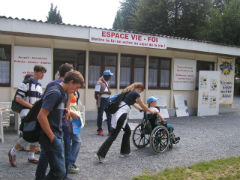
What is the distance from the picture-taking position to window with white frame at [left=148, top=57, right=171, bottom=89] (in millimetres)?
11500

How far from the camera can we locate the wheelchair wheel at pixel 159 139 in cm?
565

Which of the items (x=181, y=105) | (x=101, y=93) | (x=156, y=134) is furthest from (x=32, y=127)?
(x=181, y=105)

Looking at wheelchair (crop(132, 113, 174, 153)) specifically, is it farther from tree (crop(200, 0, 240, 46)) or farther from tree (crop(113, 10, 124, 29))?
tree (crop(113, 10, 124, 29))

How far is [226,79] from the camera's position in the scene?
13.5 meters

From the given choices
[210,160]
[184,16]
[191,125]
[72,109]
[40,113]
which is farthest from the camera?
[184,16]

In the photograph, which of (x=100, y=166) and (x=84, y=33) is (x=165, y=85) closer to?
(x=84, y=33)

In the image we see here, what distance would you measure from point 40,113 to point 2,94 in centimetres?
663

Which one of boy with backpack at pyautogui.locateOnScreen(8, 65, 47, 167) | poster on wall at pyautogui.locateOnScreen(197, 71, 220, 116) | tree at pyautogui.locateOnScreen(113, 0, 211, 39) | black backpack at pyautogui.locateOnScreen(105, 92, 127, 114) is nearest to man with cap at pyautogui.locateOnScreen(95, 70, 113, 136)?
black backpack at pyautogui.locateOnScreen(105, 92, 127, 114)

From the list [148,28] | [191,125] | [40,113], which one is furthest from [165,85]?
[148,28]

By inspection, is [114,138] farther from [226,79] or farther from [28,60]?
[226,79]

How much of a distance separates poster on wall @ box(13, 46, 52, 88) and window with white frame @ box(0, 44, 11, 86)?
0.21 meters

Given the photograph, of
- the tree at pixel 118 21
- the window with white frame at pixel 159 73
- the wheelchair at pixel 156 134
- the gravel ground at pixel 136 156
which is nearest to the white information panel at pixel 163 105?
the window with white frame at pixel 159 73

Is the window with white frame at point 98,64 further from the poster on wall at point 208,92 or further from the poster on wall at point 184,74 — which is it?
the poster on wall at point 208,92

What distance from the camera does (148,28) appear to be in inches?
1200
